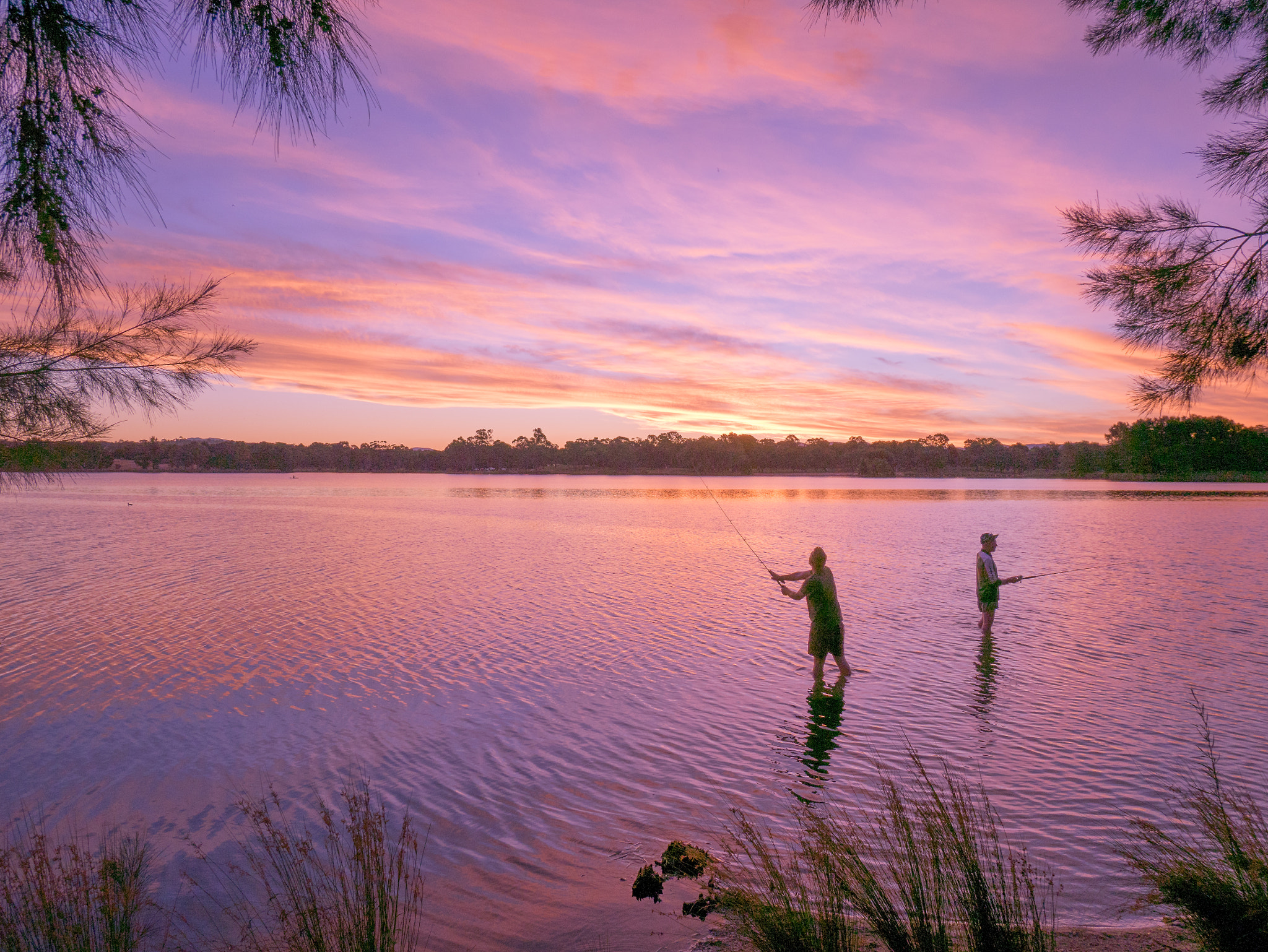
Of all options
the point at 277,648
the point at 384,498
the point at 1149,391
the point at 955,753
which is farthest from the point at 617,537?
the point at 384,498

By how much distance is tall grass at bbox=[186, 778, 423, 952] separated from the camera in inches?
152

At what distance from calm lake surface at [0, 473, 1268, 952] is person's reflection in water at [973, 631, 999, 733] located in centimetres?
9

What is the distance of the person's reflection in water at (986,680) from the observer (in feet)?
32.7

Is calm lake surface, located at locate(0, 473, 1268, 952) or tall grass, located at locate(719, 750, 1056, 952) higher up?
tall grass, located at locate(719, 750, 1056, 952)

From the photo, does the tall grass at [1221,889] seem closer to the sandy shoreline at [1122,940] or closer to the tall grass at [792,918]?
the sandy shoreline at [1122,940]

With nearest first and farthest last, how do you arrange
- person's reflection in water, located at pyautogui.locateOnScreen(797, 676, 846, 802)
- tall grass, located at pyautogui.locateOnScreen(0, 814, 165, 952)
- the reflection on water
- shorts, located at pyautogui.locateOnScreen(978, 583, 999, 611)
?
tall grass, located at pyautogui.locateOnScreen(0, 814, 165, 952) < person's reflection in water, located at pyautogui.locateOnScreen(797, 676, 846, 802) < shorts, located at pyautogui.locateOnScreen(978, 583, 999, 611) < the reflection on water

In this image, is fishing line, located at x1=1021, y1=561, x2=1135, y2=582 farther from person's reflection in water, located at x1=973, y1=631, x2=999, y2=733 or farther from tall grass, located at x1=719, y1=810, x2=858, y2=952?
tall grass, located at x1=719, y1=810, x2=858, y2=952

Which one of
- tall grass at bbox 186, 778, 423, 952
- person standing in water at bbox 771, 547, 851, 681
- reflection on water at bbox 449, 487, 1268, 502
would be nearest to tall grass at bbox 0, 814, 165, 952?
tall grass at bbox 186, 778, 423, 952

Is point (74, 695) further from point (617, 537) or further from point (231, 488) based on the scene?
point (231, 488)

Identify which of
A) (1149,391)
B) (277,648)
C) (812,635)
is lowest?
(277,648)

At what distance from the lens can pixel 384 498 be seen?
7244cm

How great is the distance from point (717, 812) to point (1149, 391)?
5.47 m

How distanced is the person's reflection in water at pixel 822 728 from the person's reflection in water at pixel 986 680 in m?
1.87

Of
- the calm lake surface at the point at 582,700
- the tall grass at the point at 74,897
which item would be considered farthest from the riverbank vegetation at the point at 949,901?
the tall grass at the point at 74,897
